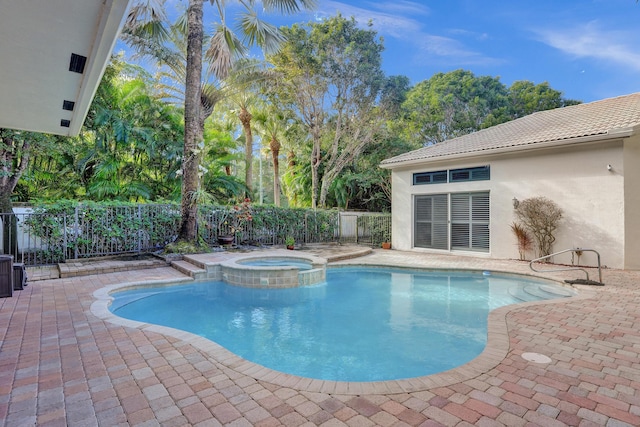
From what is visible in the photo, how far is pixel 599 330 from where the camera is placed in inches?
172

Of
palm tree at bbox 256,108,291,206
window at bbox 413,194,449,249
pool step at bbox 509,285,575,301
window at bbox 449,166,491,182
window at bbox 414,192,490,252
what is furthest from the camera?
palm tree at bbox 256,108,291,206

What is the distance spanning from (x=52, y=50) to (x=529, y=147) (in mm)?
11710

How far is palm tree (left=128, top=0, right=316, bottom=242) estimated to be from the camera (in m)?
10.7

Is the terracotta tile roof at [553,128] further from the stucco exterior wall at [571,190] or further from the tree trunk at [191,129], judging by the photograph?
the tree trunk at [191,129]

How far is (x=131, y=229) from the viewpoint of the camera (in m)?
10.4

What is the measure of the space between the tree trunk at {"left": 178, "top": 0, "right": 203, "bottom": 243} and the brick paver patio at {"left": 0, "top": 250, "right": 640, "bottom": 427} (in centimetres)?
635

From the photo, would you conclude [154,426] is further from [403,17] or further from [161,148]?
[403,17]

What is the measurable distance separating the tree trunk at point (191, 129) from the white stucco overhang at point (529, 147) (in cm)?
786

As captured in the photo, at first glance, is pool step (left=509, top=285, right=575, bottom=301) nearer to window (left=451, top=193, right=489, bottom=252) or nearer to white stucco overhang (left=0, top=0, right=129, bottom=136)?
window (left=451, top=193, right=489, bottom=252)

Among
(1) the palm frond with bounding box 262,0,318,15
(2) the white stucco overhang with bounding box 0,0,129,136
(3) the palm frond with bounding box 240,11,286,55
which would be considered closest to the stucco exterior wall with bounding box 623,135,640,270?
(1) the palm frond with bounding box 262,0,318,15

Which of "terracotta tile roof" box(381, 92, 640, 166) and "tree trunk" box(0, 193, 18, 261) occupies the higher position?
"terracotta tile roof" box(381, 92, 640, 166)

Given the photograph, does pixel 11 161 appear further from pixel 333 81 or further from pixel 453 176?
pixel 453 176

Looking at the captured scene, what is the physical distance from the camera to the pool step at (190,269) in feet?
26.9

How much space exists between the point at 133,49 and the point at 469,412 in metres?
15.8
